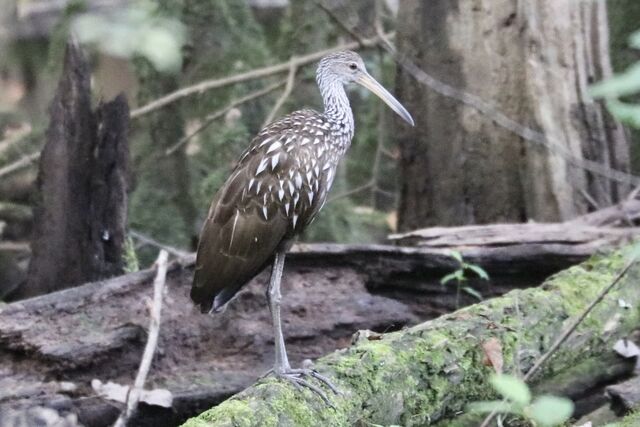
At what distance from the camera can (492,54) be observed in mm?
6277

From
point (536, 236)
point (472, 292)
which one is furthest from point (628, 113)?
point (536, 236)

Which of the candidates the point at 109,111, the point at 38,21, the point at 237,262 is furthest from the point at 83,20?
the point at 38,21

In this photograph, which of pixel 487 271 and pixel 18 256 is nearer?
pixel 487 271

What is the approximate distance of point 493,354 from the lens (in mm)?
3939

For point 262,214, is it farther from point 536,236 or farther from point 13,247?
point 13,247

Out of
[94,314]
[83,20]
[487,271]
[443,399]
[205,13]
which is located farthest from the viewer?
[205,13]

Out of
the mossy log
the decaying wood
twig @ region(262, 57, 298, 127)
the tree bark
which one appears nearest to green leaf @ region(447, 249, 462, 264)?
the mossy log

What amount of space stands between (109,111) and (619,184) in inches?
123

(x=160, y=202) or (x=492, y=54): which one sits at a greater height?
(x=492, y=54)

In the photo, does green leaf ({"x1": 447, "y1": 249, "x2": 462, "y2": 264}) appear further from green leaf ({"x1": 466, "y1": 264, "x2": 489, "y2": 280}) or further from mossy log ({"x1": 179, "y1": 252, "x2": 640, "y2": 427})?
mossy log ({"x1": 179, "y1": 252, "x2": 640, "y2": 427})

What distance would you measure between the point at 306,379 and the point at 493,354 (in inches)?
30.8

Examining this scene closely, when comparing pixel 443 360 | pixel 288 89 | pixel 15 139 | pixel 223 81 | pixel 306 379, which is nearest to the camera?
pixel 306 379

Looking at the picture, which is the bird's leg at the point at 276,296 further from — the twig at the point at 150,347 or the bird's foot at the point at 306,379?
the twig at the point at 150,347

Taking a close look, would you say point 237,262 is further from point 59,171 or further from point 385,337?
point 59,171
